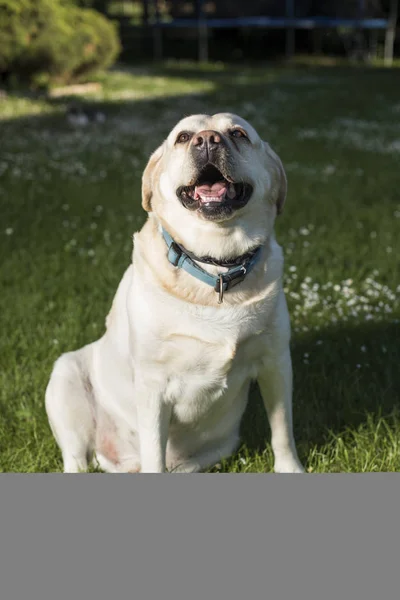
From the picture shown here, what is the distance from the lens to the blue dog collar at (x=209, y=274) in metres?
2.97

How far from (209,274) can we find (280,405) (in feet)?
2.01

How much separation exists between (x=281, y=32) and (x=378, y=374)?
71.2 feet

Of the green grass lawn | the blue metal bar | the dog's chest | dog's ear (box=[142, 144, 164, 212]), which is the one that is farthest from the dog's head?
the blue metal bar

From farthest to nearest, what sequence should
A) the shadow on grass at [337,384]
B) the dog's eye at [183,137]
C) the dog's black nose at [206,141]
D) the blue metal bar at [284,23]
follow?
the blue metal bar at [284,23]
the shadow on grass at [337,384]
the dog's eye at [183,137]
the dog's black nose at [206,141]

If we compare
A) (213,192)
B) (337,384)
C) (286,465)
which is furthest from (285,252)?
(213,192)

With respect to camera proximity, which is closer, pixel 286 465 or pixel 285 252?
pixel 286 465

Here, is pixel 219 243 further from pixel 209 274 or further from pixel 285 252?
pixel 285 252

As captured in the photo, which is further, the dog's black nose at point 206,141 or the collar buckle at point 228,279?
the collar buckle at point 228,279

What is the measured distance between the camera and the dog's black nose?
2832 millimetres

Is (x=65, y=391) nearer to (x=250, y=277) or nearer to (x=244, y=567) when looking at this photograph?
(x=250, y=277)

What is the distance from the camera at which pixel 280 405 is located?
10.5 feet

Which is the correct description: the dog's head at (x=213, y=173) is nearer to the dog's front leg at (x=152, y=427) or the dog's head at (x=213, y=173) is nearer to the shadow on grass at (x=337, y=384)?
the dog's front leg at (x=152, y=427)

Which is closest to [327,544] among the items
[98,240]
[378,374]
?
[378,374]

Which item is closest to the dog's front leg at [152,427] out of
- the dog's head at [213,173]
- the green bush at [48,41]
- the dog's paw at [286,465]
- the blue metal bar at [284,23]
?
the dog's paw at [286,465]
